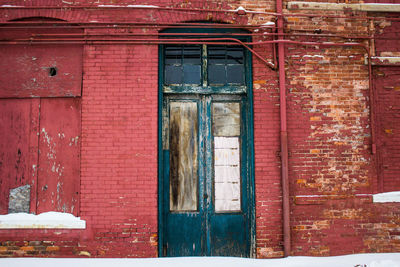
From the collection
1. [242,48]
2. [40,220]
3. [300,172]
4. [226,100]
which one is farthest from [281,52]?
[40,220]

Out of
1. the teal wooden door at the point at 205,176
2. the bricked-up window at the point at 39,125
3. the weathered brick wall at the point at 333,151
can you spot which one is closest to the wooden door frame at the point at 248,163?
the teal wooden door at the point at 205,176

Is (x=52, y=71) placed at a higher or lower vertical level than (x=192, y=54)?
lower

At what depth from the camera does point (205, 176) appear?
4.64 metres

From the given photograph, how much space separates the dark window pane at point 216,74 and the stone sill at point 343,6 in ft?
4.93

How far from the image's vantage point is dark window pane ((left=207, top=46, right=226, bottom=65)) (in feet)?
15.9

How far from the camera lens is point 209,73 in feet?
15.7

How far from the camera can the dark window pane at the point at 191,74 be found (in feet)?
15.6

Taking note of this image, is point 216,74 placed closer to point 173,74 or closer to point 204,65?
point 204,65

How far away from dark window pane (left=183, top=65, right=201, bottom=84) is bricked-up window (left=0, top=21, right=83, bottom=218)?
1.70 meters

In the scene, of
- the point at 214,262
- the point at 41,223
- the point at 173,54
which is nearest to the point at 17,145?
the point at 41,223

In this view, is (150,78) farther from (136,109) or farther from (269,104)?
(269,104)

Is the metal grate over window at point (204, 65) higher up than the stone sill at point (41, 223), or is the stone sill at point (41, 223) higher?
the metal grate over window at point (204, 65)

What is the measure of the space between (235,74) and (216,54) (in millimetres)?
475

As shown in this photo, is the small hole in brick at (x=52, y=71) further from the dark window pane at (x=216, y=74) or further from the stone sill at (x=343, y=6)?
the stone sill at (x=343, y=6)
